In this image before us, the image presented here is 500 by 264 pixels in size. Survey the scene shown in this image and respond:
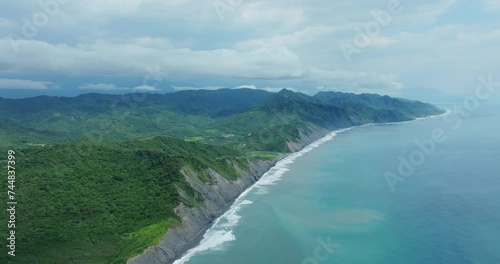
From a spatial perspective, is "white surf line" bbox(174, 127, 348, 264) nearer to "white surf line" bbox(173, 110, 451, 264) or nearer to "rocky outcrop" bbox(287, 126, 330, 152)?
"white surf line" bbox(173, 110, 451, 264)

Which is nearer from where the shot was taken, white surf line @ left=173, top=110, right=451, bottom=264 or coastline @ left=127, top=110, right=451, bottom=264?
coastline @ left=127, top=110, right=451, bottom=264

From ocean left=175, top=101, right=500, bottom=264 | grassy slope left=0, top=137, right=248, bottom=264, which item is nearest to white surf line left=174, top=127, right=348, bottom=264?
ocean left=175, top=101, right=500, bottom=264

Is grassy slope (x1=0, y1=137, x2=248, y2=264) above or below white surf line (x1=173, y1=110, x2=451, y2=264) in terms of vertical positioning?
above

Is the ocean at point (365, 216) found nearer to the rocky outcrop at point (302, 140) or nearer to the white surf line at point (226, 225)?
the white surf line at point (226, 225)

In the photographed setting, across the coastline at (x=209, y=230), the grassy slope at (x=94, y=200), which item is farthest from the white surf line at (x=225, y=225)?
the grassy slope at (x=94, y=200)

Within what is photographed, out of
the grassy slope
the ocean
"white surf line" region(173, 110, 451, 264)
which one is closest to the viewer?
the grassy slope

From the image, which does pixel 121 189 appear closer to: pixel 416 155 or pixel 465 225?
pixel 465 225
